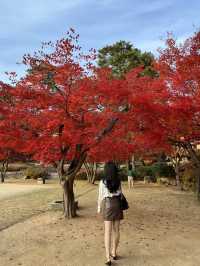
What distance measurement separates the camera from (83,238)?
7.78 m

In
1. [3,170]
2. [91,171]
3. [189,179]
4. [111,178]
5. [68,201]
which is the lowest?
[68,201]

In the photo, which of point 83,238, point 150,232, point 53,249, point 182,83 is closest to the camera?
point 53,249

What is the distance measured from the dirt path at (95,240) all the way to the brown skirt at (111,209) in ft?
2.69

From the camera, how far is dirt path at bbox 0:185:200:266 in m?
6.18

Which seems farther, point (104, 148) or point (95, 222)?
point (104, 148)

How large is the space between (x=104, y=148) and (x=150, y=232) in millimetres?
6881

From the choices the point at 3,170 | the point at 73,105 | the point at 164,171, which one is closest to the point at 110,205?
the point at 73,105

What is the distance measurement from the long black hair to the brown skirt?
0.16 meters

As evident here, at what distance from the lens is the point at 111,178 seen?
5.96 m

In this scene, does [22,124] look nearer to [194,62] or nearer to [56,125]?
[56,125]

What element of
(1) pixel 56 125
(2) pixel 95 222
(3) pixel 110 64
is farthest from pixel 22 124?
(3) pixel 110 64

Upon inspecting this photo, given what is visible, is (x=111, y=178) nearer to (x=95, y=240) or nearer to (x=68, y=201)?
(x=95, y=240)

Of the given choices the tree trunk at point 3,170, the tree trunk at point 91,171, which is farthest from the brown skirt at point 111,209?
the tree trunk at point 3,170

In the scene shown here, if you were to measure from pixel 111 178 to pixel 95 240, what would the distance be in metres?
2.28
